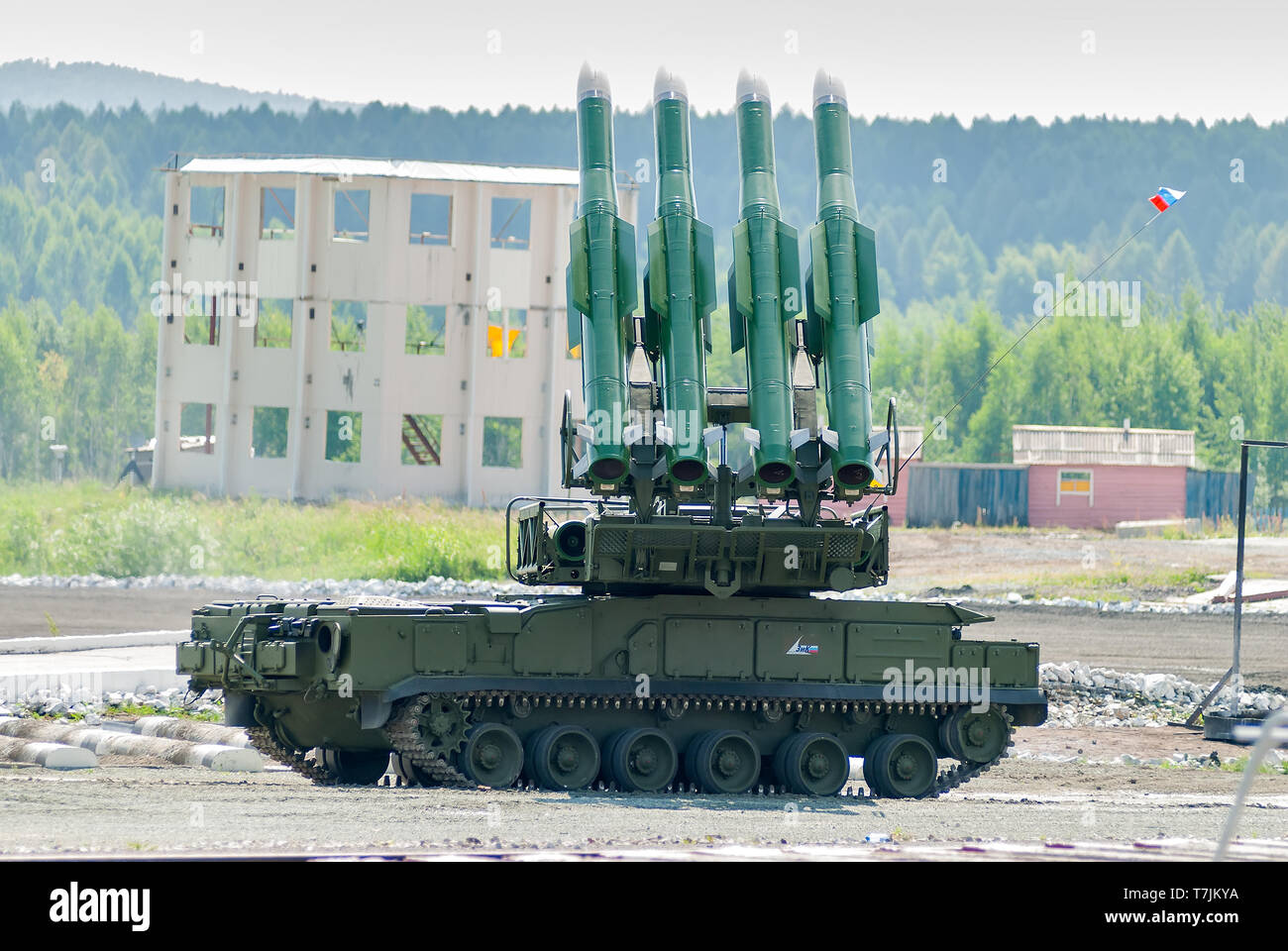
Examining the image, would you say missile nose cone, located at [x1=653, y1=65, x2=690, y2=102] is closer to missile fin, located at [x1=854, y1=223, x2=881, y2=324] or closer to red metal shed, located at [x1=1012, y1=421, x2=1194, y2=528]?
missile fin, located at [x1=854, y1=223, x2=881, y2=324]

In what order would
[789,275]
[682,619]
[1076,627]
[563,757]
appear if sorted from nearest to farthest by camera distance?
[563,757] → [682,619] → [789,275] → [1076,627]

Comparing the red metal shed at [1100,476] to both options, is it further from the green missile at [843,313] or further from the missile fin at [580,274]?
the missile fin at [580,274]

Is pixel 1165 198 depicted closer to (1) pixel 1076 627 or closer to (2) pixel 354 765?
(2) pixel 354 765

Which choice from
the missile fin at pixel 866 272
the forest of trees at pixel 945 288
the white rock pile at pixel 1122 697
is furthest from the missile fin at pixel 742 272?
the forest of trees at pixel 945 288

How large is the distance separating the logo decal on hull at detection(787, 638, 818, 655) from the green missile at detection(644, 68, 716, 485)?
1.68 metres

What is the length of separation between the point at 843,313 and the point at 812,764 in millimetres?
4020

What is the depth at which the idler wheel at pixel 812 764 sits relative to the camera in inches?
634

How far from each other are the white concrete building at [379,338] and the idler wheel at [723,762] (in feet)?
102

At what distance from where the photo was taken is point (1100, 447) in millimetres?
57469

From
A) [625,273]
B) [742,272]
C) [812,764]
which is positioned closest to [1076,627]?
[812,764]

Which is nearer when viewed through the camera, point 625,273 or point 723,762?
point 723,762

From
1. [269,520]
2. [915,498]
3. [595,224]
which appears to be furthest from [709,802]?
[915,498]
